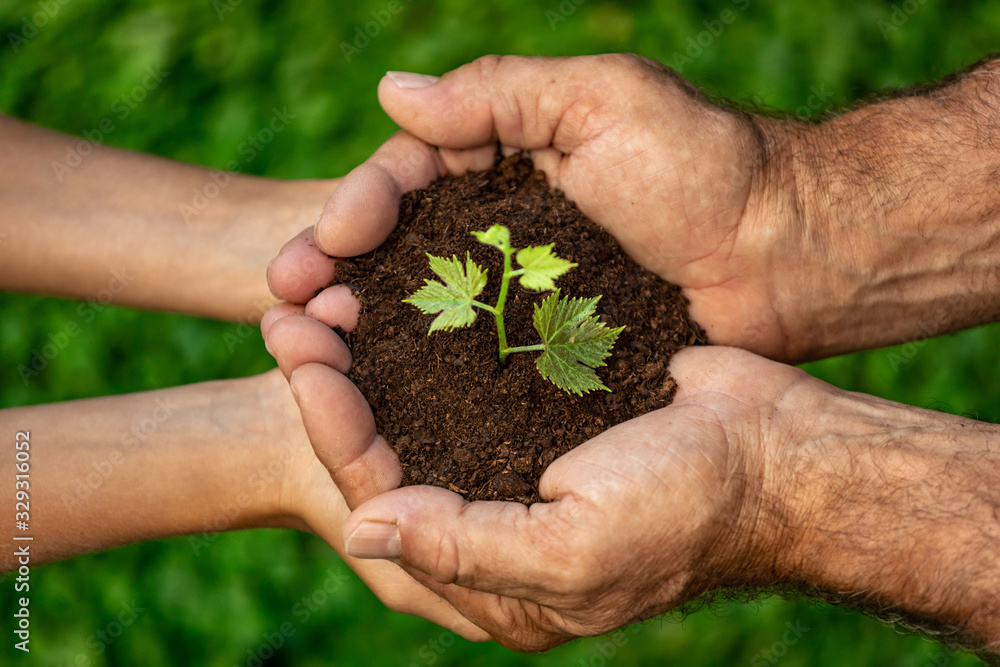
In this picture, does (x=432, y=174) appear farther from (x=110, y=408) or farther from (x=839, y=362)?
(x=839, y=362)

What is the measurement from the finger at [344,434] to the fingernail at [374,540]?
0.32 metres

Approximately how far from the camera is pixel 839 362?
15.1ft

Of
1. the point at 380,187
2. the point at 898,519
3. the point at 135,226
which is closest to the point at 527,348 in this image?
the point at 380,187

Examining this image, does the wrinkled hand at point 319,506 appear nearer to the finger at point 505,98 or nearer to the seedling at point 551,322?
the seedling at point 551,322

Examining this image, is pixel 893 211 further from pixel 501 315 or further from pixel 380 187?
pixel 380 187

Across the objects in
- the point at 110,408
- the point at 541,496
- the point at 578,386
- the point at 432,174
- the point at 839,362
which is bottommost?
the point at 839,362

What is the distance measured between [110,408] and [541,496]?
207cm

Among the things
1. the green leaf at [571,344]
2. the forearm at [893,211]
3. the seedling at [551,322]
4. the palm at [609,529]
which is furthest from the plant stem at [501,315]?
the forearm at [893,211]

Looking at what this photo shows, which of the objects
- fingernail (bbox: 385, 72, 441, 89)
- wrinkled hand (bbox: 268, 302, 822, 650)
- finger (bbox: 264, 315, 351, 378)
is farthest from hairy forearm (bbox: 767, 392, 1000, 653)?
fingernail (bbox: 385, 72, 441, 89)

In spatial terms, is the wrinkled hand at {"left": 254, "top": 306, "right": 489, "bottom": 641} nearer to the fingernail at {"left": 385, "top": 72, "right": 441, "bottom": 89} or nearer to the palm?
the palm

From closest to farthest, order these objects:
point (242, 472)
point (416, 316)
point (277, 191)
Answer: point (416, 316) < point (242, 472) < point (277, 191)

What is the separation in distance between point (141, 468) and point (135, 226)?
123 cm

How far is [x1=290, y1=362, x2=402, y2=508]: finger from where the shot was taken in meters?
2.61

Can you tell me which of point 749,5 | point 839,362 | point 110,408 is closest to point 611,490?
point 110,408
